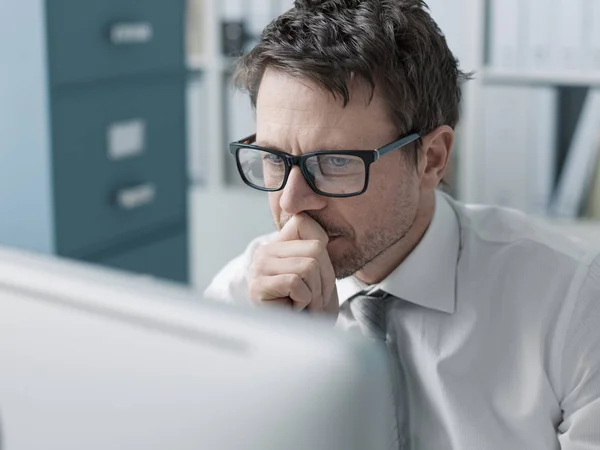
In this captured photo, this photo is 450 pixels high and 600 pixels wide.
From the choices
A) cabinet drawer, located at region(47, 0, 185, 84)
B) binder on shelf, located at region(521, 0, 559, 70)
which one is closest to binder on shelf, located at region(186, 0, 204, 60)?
cabinet drawer, located at region(47, 0, 185, 84)

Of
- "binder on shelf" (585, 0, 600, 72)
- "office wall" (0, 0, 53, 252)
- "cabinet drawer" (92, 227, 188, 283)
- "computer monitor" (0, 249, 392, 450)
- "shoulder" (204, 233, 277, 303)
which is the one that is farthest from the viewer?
"binder on shelf" (585, 0, 600, 72)

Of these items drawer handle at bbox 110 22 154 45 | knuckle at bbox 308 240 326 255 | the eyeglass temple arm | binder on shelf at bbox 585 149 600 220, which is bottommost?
binder on shelf at bbox 585 149 600 220

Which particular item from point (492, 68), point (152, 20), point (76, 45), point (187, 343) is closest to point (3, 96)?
point (76, 45)

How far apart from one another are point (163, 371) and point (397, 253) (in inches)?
31.5

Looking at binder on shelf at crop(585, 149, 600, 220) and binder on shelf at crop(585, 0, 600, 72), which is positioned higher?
binder on shelf at crop(585, 0, 600, 72)

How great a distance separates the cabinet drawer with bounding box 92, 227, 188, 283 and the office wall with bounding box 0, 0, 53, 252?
0.67 feet

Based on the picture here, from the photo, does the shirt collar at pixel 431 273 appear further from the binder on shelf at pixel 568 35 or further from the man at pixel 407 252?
the binder on shelf at pixel 568 35

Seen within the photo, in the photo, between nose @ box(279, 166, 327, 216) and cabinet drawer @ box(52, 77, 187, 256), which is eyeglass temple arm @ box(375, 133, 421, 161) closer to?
nose @ box(279, 166, 327, 216)

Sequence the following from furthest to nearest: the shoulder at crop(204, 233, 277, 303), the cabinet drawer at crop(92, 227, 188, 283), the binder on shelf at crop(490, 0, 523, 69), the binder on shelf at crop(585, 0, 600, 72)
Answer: the binder on shelf at crop(490, 0, 523, 69)
the binder on shelf at crop(585, 0, 600, 72)
the cabinet drawer at crop(92, 227, 188, 283)
the shoulder at crop(204, 233, 277, 303)

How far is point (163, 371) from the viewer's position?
40 centimetres

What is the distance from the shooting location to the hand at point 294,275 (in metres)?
1.00

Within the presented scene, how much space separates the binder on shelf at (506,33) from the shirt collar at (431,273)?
165 cm

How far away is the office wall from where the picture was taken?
1953mm

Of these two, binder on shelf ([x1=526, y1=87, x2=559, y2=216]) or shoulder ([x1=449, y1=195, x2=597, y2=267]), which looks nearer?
shoulder ([x1=449, y1=195, x2=597, y2=267])
